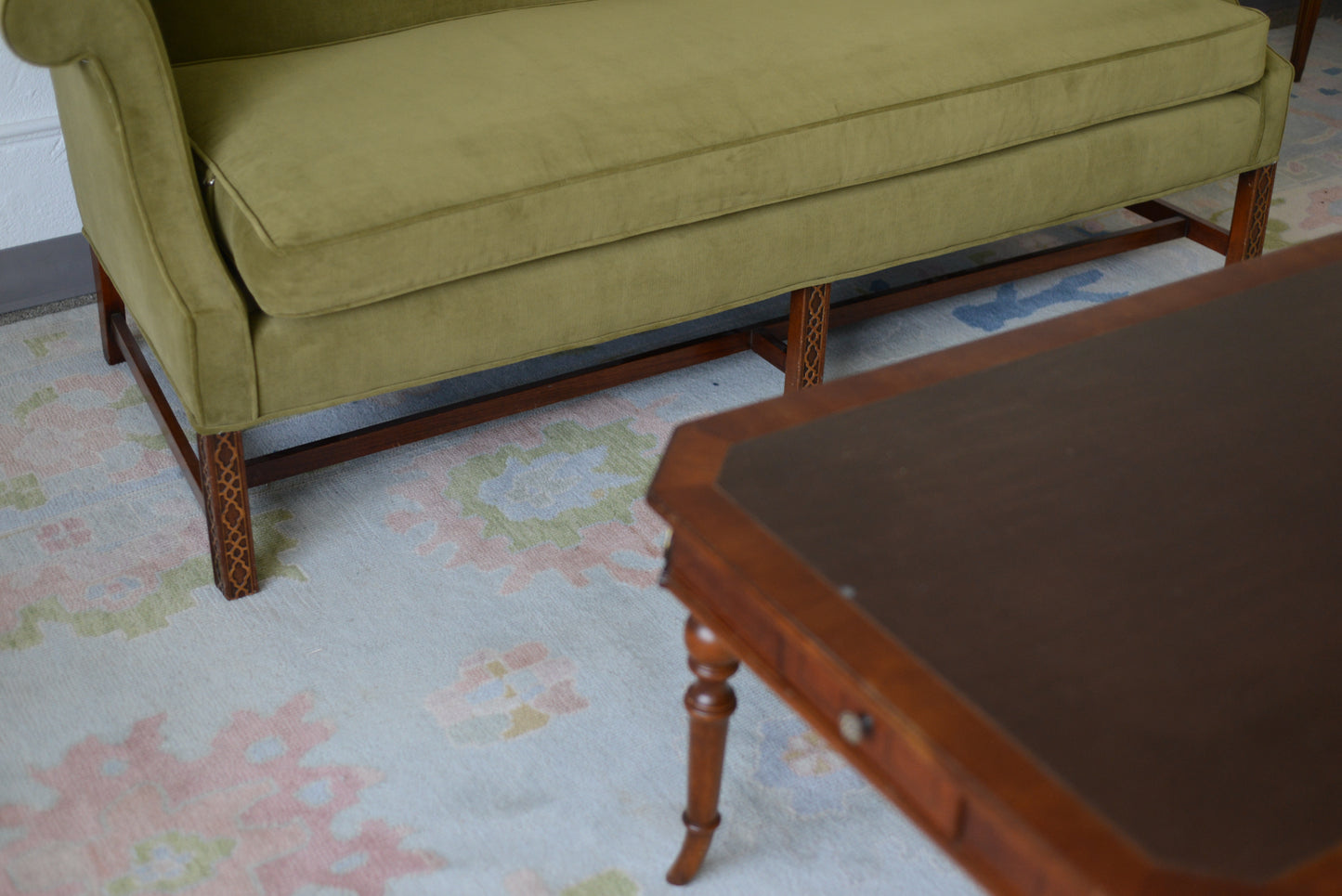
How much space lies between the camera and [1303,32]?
3082mm

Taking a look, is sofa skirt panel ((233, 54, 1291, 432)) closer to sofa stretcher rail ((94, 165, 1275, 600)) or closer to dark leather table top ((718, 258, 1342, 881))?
sofa stretcher rail ((94, 165, 1275, 600))

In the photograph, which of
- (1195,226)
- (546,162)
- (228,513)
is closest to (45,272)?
(228,513)

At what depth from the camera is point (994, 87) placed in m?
1.77

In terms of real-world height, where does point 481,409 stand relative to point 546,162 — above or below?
below

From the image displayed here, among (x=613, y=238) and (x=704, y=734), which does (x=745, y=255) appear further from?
(x=704, y=734)

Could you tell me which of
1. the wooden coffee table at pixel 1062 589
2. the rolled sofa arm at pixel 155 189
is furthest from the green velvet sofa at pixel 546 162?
the wooden coffee table at pixel 1062 589

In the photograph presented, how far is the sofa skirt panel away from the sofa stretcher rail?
0.22 ft

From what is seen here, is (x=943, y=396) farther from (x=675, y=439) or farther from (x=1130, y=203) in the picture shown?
(x=1130, y=203)

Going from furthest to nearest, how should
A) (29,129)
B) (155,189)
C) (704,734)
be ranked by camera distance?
(29,129), (155,189), (704,734)

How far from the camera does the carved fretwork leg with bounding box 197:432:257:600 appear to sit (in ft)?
4.87

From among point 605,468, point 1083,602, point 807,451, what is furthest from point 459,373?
point 1083,602

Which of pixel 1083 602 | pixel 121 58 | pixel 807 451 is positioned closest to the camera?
pixel 1083 602

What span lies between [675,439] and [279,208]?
59cm

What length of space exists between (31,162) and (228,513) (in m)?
0.97
